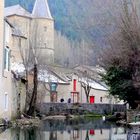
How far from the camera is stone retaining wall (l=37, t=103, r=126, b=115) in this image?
50344 millimetres

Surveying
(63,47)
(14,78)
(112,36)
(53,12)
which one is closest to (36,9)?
(53,12)

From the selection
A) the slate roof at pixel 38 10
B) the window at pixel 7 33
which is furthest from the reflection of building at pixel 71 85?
the slate roof at pixel 38 10

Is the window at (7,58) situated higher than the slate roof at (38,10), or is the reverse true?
the slate roof at (38,10)

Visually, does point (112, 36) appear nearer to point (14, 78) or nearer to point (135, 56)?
point (135, 56)

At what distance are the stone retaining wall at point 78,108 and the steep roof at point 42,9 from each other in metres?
43.9

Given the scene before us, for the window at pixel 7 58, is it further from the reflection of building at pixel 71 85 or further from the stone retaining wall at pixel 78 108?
the reflection of building at pixel 71 85

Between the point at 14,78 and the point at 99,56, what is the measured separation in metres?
7.13

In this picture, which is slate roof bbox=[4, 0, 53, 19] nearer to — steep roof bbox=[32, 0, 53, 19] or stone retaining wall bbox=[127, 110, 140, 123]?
steep roof bbox=[32, 0, 53, 19]

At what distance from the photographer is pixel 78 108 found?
174ft

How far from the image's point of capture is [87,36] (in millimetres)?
34344

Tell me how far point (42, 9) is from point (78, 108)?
48731 millimetres

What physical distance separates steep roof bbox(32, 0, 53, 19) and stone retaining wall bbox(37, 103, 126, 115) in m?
43.9

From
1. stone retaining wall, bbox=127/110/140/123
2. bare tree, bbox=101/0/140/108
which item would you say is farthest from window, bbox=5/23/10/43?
stone retaining wall, bbox=127/110/140/123

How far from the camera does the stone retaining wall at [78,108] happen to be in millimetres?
50344
